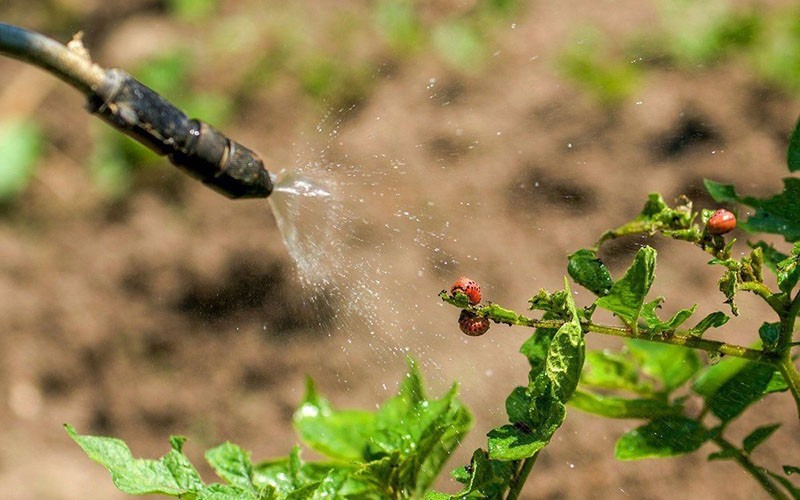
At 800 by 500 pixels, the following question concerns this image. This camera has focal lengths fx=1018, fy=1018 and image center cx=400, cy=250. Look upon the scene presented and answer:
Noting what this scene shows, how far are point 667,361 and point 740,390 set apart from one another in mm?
261

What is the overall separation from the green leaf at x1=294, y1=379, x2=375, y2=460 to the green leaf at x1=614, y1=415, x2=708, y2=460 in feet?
1.15

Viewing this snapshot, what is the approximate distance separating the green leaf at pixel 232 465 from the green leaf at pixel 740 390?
618 millimetres

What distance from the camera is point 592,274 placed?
1.19 m

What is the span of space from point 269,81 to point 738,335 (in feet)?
6.82

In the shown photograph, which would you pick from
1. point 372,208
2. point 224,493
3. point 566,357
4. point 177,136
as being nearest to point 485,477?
point 566,357

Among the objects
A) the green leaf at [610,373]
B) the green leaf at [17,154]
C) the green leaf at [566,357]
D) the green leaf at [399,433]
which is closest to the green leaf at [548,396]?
the green leaf at [566,357]

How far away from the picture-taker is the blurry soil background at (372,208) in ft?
10.1

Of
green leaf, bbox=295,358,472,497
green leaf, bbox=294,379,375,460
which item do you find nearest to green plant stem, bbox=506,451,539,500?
green leaf, bbox=295,358,472,497

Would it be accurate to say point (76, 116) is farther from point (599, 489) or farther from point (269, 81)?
point (599, 489)

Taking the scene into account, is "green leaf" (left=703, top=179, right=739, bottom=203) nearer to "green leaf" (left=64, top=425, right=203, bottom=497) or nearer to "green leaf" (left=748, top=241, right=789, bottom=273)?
"green leaf" (left=748, top=241, right=789, bottom=273)

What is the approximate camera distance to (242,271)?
3506 millimetres

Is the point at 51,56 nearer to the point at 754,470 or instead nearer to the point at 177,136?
the point at 177,136

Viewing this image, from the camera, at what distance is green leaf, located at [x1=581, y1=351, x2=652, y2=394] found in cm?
154

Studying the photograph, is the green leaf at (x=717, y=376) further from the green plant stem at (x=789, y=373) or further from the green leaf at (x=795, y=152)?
the green leaf at (x=795, y=152)
